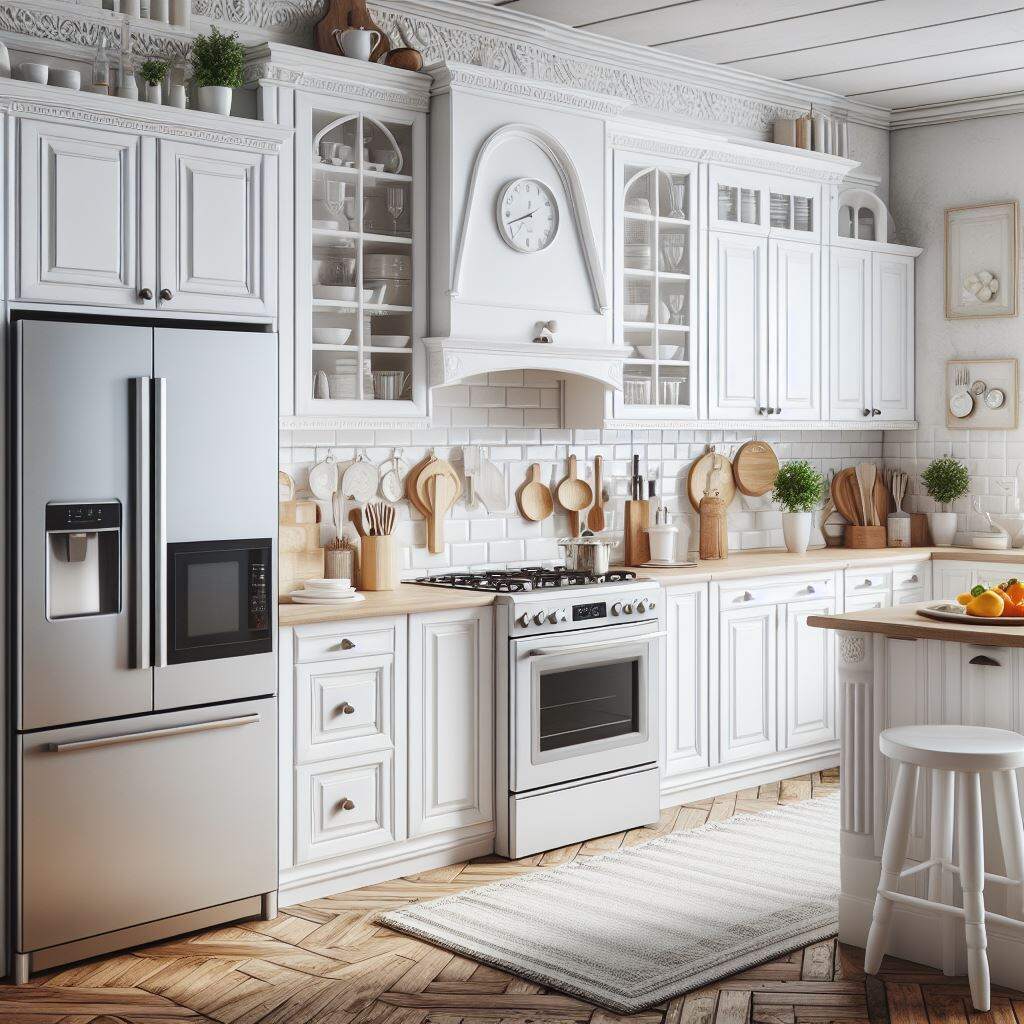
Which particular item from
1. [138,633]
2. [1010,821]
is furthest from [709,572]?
[138,633]

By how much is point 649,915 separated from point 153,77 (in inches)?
118

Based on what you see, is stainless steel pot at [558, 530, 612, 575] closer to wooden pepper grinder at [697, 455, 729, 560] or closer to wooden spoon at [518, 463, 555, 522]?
wooden spoon at [518, 463, 555, 522]

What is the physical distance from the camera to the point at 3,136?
3.62 m

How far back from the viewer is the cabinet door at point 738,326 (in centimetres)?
600

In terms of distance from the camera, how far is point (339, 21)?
4.85 m

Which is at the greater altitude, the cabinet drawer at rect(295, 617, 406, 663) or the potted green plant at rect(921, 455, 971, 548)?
the potted green plant at rect(921, 455, 971, 548)

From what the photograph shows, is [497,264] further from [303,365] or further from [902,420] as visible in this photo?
[902,420]

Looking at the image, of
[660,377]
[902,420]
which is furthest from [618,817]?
[902,420]

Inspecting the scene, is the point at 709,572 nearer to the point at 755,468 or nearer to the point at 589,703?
the point at 589,703

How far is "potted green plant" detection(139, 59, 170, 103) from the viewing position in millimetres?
4027

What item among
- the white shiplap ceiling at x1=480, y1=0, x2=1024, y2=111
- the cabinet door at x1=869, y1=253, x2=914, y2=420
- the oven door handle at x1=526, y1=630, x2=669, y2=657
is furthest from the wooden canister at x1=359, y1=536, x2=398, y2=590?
the cabinet door at x1=869, y1=253, x2=914, y2=420

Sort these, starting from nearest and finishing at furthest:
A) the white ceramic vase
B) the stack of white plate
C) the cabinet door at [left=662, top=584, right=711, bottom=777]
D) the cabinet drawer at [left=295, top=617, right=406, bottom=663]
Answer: the cabinet drawer at [left=295, top=617, right=406, bottom=663], the stack of white plate, the cabinet door at [left=662, top=584, right=711, bottom=777], the white ceramic vase

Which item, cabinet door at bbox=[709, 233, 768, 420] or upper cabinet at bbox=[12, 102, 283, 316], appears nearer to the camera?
upper cabinet at bbox=[12, 102, 283, 316]

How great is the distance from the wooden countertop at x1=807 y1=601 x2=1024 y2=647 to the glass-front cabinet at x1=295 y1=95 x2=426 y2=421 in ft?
5.77
